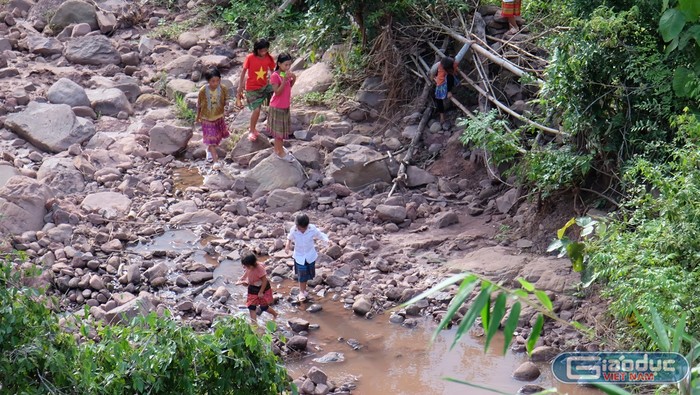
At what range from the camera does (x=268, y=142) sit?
9.84 m

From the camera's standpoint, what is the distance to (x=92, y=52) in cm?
1227

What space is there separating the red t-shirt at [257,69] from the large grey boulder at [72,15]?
435 cm

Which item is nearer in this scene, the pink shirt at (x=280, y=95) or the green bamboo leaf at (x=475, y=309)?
the green bamboo leaf at (x=475, y=309)

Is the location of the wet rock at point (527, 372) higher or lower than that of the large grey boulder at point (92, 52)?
lower

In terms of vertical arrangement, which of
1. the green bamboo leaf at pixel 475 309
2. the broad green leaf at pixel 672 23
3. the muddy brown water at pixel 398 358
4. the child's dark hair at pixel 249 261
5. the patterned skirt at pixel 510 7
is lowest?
the muddy brown water at pixel 398 358

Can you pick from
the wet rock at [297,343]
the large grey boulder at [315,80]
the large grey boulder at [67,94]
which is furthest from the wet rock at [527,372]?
the large grey boulder at [67,94]

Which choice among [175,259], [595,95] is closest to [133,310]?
[175,259]

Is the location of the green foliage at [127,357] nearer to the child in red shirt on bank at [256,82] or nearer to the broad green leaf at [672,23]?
the broad green leaf at [672,23]

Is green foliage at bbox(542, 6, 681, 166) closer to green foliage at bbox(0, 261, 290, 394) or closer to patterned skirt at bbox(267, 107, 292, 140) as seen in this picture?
patterned skirt at bbox(267, 107, 292, 140)

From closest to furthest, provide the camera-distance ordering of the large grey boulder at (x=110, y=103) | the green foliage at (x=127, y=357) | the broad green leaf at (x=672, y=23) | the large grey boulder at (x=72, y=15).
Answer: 1. the broad green leaf at (x=672, y=23)
2. the green foliage at (x=127, y=357)
3. the large grey boulder at (x=110, y=103)
4. the large grey boulder at (x=72, y=15)

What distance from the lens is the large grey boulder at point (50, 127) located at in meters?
9.94

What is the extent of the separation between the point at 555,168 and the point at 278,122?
3103 millimetres

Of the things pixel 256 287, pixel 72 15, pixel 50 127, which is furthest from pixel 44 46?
pixel 256 287

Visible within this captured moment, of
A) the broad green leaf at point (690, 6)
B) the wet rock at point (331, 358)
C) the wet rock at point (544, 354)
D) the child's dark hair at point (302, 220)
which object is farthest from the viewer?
the child's dark hair at point (302, 220)
